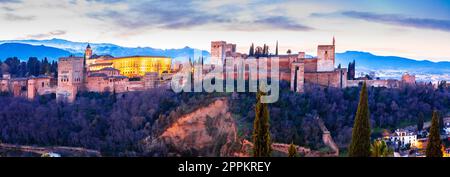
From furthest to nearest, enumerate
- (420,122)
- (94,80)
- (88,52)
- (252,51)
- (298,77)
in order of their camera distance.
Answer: (88,52)
(252,51)
(94,80)
(298,77)
(420,122)

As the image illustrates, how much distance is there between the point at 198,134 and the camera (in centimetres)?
1795

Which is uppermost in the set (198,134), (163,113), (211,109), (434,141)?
(434,141)

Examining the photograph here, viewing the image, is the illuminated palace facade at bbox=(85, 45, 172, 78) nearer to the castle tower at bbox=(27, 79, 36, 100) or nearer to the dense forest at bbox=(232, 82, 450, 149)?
the castle tower at bbox=(27, 79, 36, 100)

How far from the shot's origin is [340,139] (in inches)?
636

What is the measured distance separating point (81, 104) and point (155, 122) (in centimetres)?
329

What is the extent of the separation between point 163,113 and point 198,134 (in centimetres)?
164

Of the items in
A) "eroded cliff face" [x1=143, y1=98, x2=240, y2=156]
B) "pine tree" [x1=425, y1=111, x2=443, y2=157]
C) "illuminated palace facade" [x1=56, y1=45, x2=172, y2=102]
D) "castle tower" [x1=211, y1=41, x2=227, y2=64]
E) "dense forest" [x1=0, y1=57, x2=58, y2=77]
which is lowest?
"eroded cliff face" [x1=143, y1=98, x2=240, y2=156]

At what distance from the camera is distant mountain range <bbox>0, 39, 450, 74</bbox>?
18.4 metres

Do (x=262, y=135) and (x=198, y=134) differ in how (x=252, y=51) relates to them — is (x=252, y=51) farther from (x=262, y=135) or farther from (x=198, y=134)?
(x=262, y=135)

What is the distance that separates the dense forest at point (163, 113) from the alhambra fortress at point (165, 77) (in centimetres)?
53

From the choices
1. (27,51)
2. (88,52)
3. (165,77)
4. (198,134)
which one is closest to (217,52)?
(165,77)

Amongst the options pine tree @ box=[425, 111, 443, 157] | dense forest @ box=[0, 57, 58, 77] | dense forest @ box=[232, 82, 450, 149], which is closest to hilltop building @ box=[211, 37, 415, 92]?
dense forest @ box=[232, 82, 450, 149]

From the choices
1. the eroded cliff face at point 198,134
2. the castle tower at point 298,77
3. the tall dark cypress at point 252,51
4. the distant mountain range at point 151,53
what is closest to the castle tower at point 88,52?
the distant mountain range at point 151,53
